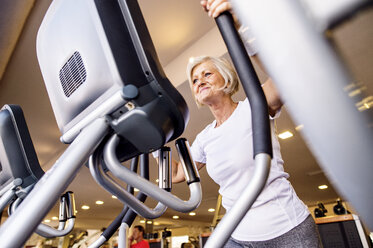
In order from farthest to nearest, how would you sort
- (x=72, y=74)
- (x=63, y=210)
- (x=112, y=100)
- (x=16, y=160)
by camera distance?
1. (x=63, y=210)
2. (x=16, y=160)
3. (x=72, y=74)
4. (x=112, y=100)

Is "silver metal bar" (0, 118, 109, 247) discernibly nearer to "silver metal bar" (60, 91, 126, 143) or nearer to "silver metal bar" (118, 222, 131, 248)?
"silver metal bar" (60, 91, 126, 143)

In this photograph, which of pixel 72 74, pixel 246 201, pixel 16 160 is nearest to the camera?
pixel 246 201

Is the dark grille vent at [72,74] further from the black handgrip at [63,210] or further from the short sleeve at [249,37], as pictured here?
the black handgrip at [63,210]

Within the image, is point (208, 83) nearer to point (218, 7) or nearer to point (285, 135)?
point (218, 7)

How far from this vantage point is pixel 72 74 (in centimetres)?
61

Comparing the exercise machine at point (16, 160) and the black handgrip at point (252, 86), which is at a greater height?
the exercise machine at point (16, 160)

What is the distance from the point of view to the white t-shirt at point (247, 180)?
876mm

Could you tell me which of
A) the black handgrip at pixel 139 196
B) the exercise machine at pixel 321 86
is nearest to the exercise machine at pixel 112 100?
the black handgrip at pixel 139 196

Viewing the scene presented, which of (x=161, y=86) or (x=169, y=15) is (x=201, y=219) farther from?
(x=161, y=86)

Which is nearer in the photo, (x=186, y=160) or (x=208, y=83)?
(x=186, y=160)

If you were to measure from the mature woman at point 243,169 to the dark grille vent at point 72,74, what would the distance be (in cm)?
52

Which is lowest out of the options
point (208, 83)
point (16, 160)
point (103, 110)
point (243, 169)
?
point (243, 169)

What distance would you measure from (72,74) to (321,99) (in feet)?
1.84

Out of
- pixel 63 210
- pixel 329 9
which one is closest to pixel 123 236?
pixel 63 210
